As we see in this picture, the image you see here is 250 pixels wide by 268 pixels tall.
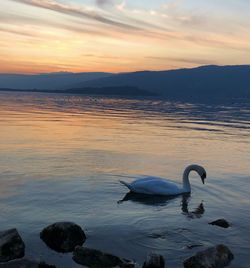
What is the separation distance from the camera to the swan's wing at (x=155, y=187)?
18.0m

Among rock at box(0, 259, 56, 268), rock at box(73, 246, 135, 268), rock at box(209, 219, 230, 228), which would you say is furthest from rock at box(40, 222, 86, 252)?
rock at box(209, 219, 230, 228)

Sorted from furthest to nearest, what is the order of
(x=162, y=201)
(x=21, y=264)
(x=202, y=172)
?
(x=202, y=172) < (x=162, y=201) < (x=21, y=264)

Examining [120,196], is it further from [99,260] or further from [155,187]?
[99,260]

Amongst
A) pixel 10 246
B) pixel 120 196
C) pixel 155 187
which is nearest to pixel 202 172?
pixel 155 187

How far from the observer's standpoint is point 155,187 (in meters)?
Result: 18.1

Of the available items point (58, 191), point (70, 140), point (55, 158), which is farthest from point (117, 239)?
point (70, 140)

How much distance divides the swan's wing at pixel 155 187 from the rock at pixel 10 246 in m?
7.52

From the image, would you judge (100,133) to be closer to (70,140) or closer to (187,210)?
(70,140)

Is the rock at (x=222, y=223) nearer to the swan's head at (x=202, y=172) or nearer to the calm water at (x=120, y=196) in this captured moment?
the calm water at (x=120, y=196)

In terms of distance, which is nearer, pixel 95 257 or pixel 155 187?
pixel 95 257

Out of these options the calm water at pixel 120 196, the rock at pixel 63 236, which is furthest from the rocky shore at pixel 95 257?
the calm water at pixel 120 196

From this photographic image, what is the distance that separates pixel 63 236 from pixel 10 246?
1439mm

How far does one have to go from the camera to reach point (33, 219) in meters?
13.9

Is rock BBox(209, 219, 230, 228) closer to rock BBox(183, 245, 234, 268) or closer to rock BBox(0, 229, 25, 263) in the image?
rock BBox(183, 245, 234, 268)
